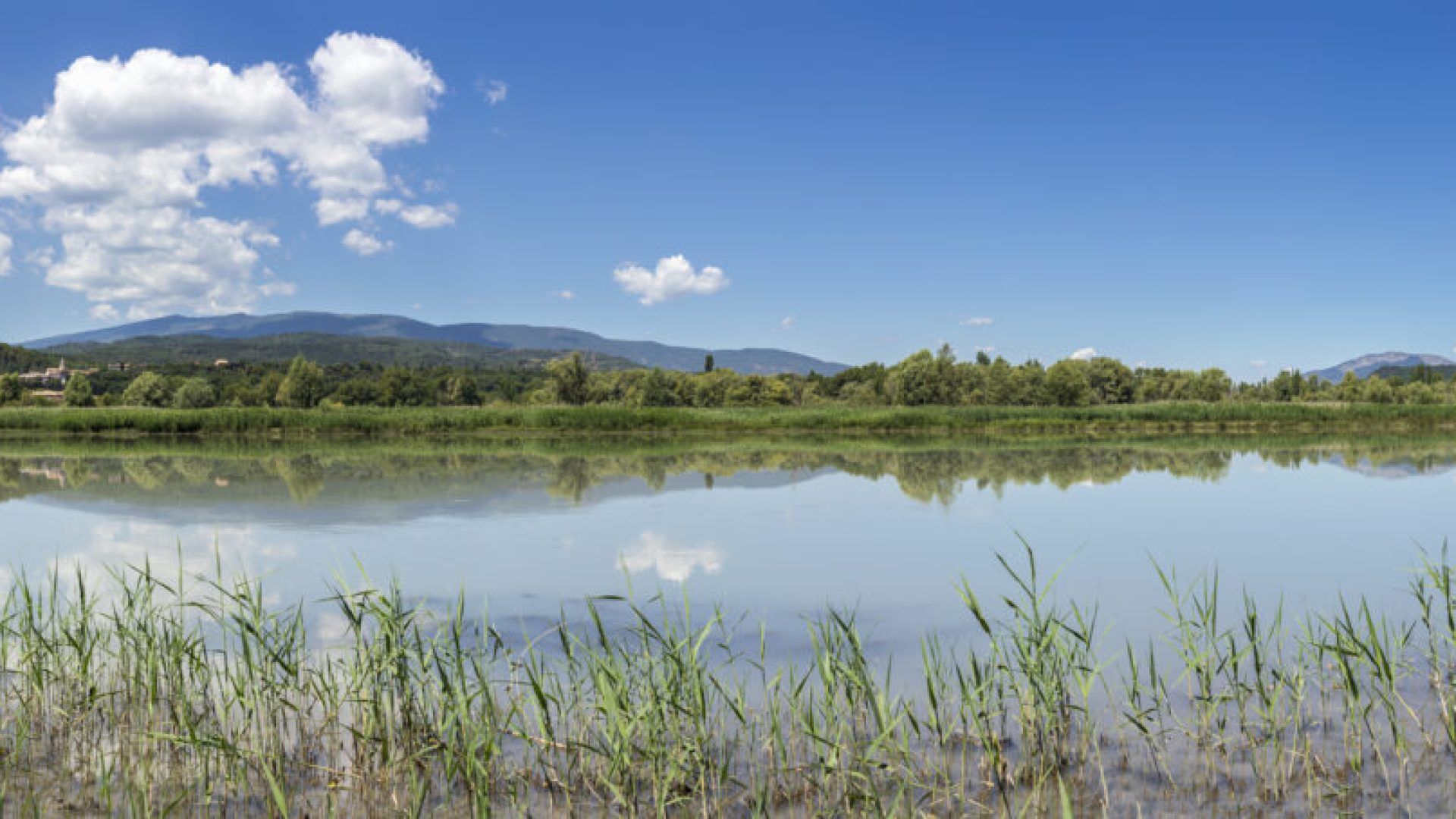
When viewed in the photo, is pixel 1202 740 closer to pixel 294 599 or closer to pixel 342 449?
pixel 294 599

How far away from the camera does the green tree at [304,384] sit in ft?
223

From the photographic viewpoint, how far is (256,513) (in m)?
14.9

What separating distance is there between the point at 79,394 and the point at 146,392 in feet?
28.5

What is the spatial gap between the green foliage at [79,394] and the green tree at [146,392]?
386 centimetres

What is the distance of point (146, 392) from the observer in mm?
79125

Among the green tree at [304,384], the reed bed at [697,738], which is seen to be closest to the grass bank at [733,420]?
the green tree at [304,384]

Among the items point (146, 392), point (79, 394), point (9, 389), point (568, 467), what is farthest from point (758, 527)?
point (146, 392)

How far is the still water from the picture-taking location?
29.4 feet

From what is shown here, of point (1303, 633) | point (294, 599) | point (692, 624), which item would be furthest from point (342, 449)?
point (1303, 633)

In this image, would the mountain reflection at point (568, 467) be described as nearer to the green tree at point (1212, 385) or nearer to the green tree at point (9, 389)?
the green tree at point (9, 389)

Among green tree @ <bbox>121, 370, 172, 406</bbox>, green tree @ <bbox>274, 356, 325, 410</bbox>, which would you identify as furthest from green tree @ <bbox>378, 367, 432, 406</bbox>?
green tree @ <bbox>121, 370, 172, 406</bbox>

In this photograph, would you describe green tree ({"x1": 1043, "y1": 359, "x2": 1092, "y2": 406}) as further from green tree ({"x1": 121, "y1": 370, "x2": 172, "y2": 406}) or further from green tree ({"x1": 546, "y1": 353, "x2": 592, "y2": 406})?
green tree ({"x1": 121, "y1": 370, "x2": 172, "y2": 406})

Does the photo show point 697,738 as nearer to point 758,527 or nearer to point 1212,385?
point 758,527

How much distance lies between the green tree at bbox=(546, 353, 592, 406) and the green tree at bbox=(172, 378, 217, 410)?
28106 mm
